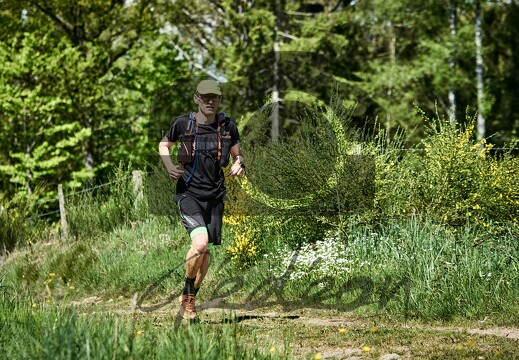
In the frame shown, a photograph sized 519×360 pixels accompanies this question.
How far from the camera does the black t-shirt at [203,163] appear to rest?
683cm

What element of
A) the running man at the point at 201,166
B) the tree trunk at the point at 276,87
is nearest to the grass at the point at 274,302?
the running man at the point at 201,166

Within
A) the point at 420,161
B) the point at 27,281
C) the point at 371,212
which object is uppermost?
the point at 420,161

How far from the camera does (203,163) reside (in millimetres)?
6844

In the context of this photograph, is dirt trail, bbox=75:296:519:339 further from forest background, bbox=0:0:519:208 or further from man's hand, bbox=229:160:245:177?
forest background, bbox=0:0:519:208

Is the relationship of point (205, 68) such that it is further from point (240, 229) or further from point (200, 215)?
point (200, 215)

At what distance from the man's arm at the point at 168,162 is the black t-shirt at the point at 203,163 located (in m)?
0.09

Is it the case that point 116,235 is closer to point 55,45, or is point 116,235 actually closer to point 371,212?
point 371,212

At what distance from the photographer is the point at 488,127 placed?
3188cm

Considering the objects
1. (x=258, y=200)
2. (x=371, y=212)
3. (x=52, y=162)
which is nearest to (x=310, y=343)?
(x=371, y=212)

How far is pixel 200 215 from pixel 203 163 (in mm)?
496

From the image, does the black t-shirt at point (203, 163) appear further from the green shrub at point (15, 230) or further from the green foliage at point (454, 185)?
the green shrub at point (15, 230)

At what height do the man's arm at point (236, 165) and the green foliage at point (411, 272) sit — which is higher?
the man's arm at point (236, 165)

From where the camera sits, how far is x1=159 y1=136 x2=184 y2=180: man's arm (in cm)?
672

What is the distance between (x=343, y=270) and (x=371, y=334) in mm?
2254
